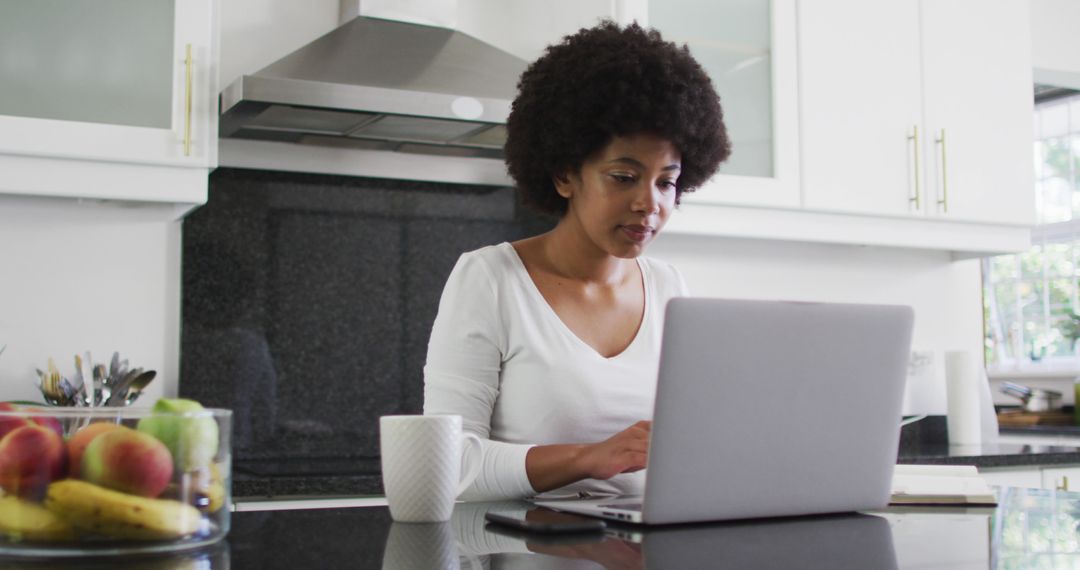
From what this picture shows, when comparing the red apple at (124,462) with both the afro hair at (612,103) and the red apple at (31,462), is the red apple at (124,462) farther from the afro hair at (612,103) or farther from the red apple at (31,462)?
the afro hair at (612,103)

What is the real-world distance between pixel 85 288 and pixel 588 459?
1488 mm

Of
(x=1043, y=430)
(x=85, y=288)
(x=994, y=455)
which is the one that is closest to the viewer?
(x=85, y=288)

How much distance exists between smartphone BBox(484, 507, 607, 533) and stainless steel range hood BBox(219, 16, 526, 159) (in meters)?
1.30

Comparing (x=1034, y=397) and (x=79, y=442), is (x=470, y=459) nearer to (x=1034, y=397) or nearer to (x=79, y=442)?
(x=79, y=442)

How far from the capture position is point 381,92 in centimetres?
227

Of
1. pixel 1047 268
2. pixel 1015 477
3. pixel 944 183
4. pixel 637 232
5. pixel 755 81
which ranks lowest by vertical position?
pixel 1015 477

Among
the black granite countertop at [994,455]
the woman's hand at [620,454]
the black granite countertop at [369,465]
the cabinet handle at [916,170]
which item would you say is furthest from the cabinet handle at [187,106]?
the cabinet handle at [916,170]

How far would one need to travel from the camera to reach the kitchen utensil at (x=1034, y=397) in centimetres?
367

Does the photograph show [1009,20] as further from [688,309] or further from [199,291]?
[688,309]

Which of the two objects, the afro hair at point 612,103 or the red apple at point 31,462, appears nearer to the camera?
the red apple at point 31,462

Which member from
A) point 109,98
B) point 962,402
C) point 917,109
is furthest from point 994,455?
point 109,98

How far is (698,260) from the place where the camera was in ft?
9.95

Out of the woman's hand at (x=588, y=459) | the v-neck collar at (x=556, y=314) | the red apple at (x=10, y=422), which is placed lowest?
the woman's hand at (x=588, y=459)

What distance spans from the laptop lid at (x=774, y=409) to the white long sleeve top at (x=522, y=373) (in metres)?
0.46
